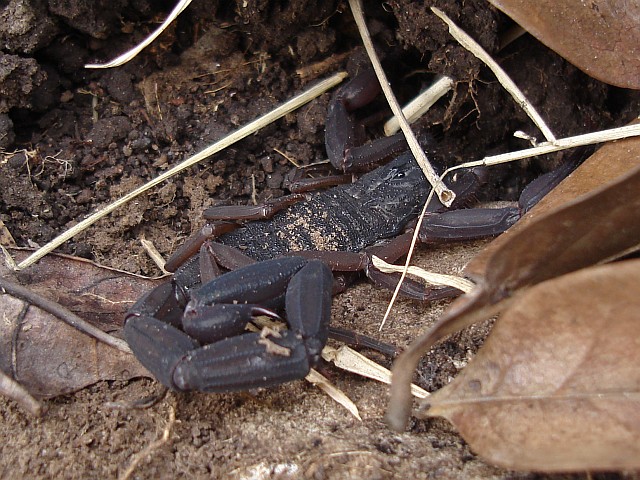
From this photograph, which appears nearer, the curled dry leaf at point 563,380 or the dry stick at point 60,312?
the curled dry leaf at point 563,380

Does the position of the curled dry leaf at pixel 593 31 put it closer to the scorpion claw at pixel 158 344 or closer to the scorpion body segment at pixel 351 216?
the scorpion body segment at pixel 351 216

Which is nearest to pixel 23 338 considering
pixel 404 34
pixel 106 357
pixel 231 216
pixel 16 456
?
pixel 106 357

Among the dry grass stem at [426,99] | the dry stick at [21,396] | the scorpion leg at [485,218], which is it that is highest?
the dry grass stem at [426,99]

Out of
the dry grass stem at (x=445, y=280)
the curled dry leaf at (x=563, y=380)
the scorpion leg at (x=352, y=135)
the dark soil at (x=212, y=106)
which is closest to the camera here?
the curled dry leaf at (x=563, y=380)

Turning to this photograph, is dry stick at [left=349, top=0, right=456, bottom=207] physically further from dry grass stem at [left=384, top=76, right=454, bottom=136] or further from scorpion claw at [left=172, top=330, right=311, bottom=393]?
scorpion claw at [left=172, top=330, right=311, bottom=393]

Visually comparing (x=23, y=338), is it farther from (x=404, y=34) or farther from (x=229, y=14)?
(x=404, y=34)

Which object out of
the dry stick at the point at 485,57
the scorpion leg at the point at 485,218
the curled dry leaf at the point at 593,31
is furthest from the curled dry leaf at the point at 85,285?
the curled dry leaf at the point at 593,31

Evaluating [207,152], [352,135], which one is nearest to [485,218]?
[352,135]

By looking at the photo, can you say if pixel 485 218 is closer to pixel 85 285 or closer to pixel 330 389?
pixel 330 389
